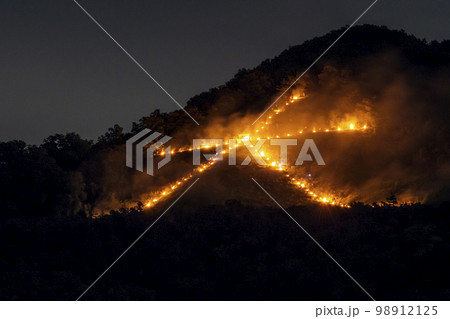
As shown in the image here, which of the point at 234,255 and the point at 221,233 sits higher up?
the point at 221,233

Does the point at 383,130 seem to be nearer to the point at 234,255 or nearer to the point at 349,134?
the point at 349,134

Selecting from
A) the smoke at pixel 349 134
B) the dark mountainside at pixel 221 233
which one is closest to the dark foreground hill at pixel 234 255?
the dark mountainside at pixel 221 233

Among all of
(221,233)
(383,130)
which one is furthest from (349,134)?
(221,233)

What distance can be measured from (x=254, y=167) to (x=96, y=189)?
5056mm

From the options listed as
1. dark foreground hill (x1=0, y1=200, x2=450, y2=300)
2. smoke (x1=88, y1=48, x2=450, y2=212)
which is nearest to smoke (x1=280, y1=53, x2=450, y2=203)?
smoke (x1=88, y1=48, x2=450, y2=212)

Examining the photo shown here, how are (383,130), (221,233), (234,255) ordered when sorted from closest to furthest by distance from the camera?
(234,255)
(221,233)
(383,130)

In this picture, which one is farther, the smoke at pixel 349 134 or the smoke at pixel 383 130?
the smoke at pixel 349 134

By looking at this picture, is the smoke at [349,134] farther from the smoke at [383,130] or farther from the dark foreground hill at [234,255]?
the dark foreground hill at [234,255]

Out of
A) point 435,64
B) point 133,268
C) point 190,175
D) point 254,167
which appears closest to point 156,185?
point 190,175

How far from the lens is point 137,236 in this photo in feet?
41.3

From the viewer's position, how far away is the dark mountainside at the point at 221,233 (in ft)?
33.8

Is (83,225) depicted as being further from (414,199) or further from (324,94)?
(324,94)

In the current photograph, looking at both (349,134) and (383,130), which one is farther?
(349,134)

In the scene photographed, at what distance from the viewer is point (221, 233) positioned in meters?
12.5
